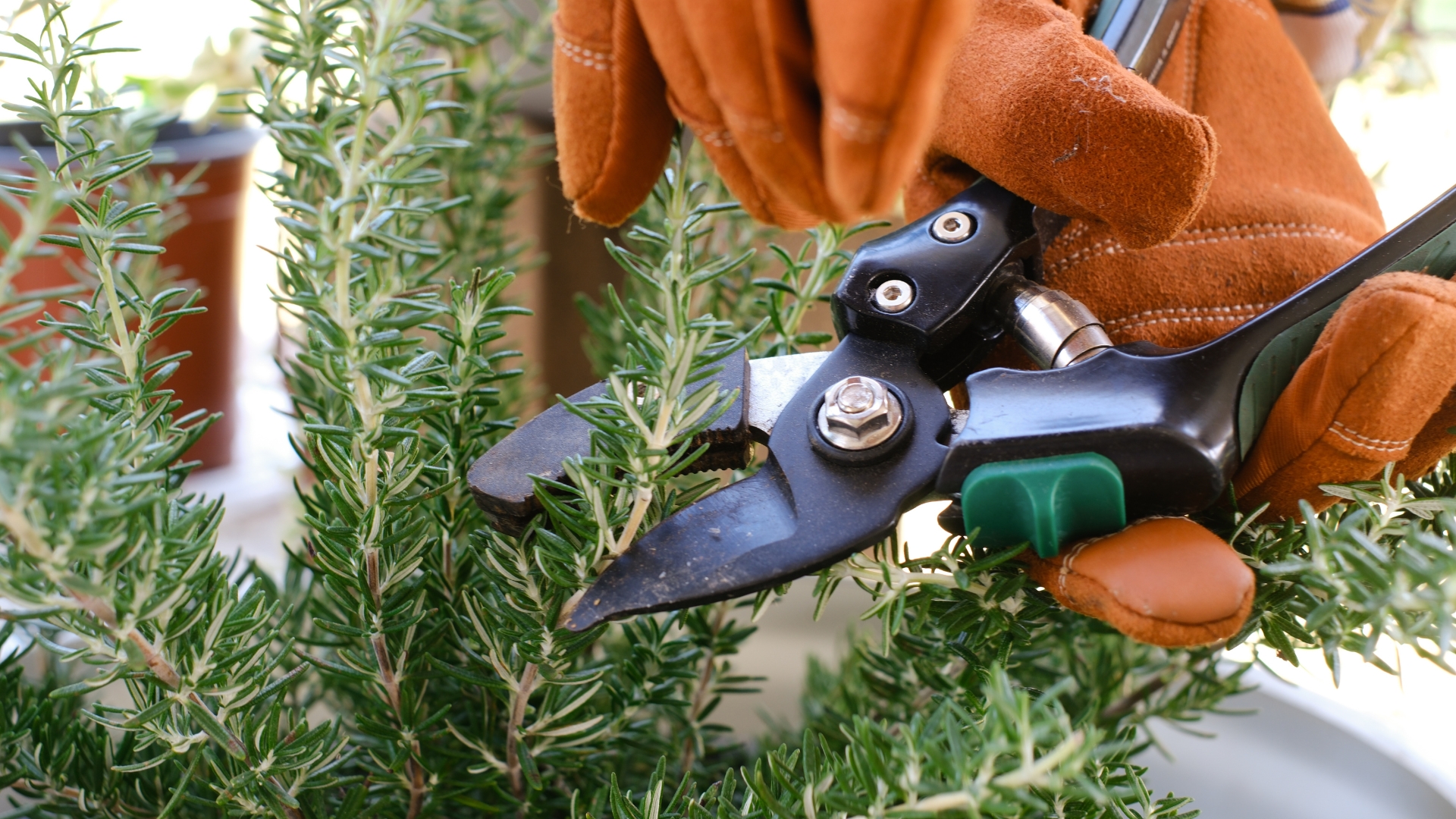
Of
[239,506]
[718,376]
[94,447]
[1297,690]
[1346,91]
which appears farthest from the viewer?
[239,506]

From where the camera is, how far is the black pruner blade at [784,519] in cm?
29

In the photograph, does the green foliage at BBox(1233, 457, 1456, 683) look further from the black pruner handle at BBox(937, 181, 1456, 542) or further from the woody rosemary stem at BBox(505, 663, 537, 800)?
the woody rosemary stem at BBox(505, 663, 537, 800)

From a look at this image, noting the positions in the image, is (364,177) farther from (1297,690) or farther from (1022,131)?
(1297,690)

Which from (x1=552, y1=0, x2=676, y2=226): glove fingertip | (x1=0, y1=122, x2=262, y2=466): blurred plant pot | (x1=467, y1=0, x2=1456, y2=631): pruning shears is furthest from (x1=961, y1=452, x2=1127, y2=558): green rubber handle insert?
(x1=0, y1=122, x2=262, y2=466): blurred plant pot

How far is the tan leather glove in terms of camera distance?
19 centimetres

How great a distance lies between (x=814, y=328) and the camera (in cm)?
67

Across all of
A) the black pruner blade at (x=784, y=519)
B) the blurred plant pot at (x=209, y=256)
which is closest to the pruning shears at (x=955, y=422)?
the black pruner blade at (x=784, y=519)

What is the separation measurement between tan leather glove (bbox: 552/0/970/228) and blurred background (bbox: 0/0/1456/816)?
0.31 feet

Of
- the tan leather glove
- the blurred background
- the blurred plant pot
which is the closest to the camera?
the tan leather glove

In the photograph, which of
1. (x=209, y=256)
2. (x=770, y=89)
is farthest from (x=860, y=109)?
(x=209, y=256)

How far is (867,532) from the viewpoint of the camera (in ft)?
0.96

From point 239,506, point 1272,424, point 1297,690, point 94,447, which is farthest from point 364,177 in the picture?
point 239,506

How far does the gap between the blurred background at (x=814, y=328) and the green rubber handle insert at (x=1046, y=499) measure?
8cm

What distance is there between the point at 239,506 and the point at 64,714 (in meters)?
0.55
